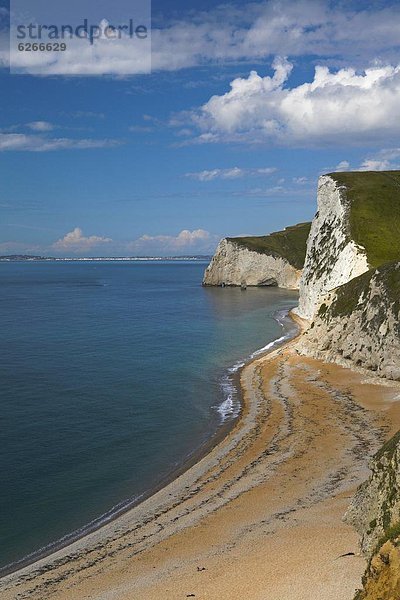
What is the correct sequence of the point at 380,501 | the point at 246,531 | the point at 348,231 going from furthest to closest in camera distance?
the point at 348,231
the point at 246,531
the point at 380,501

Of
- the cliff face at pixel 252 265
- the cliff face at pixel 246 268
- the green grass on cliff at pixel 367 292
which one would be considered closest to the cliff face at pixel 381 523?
the green grass on cliff at pixel 367 292

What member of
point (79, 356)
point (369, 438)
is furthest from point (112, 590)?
point (79, 356)

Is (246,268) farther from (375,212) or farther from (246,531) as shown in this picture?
(246,531)

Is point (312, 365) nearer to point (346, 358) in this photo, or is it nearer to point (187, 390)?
point (346, 358)

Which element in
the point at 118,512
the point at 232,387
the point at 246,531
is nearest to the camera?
the point at 246,531

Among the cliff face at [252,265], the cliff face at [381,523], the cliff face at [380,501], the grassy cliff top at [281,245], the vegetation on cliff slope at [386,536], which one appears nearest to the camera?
the vegetation on cliff slope at [386,536]

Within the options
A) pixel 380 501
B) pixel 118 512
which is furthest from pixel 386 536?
pixel 118 512

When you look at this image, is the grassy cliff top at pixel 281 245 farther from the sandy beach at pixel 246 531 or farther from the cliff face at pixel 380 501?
the cliff face at pixel 380 501
